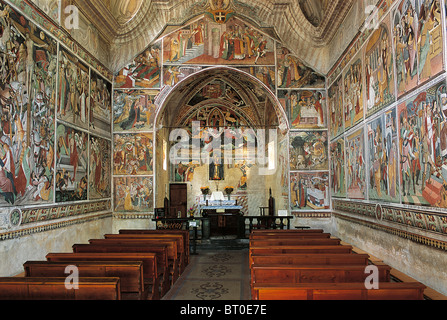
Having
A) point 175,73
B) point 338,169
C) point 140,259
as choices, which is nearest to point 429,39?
point 140,259

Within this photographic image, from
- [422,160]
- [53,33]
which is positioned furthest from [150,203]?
[422,160]

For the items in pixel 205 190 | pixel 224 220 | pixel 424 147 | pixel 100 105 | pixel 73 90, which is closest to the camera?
pixel 424 147

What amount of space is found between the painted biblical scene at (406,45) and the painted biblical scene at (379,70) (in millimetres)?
339

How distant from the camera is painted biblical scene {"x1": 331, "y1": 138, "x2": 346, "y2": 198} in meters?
11.9

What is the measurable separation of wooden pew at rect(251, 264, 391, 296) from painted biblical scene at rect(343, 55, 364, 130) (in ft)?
19.0

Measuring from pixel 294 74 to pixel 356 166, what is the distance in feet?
18.1

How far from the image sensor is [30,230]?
26.7 ft

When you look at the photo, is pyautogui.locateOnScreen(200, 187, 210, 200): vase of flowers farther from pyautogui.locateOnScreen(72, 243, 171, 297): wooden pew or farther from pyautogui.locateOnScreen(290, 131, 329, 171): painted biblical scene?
pyautogui.locateOnScreen(72, 243, 171, 297): wooden pew

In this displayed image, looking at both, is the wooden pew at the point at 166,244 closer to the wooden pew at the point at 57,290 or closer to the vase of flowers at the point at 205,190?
the wooden pew at the point at 57,290

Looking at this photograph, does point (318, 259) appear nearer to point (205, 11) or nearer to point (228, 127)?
point (205, 11)

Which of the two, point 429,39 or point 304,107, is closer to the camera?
point 429,39

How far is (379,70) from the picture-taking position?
336 inches

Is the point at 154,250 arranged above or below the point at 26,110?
below
